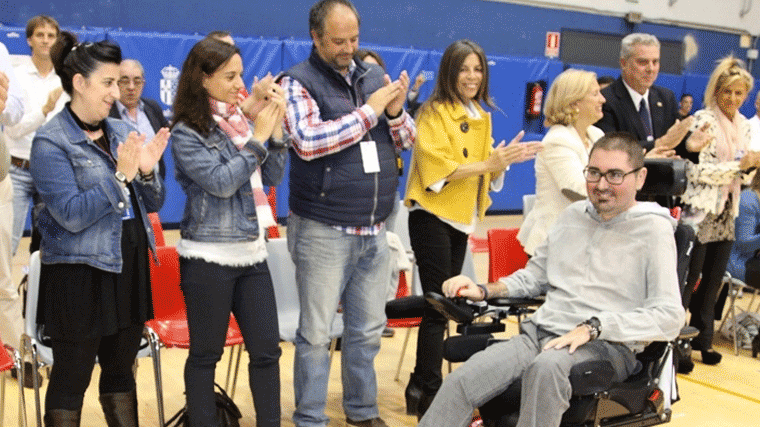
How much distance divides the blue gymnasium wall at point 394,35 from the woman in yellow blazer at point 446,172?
372 cm

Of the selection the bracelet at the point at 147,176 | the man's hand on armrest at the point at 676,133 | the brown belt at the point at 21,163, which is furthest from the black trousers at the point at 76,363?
the man's hand on armrest at the point at 676,133

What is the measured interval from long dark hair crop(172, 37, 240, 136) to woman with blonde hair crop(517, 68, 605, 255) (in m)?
1.76

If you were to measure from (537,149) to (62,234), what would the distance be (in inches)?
80.2

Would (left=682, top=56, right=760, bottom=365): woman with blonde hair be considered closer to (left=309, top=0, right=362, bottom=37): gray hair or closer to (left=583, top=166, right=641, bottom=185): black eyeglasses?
(left=583, top=166, right=641, bottom=185): black eyeglasses

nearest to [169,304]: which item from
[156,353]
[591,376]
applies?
[156,353]

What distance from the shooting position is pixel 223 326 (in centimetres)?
327

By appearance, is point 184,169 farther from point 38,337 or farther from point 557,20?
point 557,20

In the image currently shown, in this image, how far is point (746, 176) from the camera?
5340 mm

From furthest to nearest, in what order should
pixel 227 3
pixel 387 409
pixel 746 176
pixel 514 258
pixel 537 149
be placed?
pixel 227 3, pixel 746 176, pixel 514 258, pixel 387 409, pixel 537 149

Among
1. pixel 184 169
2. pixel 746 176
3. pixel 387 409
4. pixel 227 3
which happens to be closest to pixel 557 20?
pixel 227 3

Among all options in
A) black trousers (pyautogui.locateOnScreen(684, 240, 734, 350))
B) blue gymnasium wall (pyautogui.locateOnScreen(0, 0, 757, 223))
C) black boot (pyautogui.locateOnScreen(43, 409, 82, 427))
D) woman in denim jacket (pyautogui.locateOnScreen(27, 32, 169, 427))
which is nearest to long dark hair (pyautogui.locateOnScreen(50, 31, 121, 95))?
woman in denim jacket (pyautogui.locateOnScreen(27, 32, 169, 427))

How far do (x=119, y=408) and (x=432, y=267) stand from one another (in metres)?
1.44

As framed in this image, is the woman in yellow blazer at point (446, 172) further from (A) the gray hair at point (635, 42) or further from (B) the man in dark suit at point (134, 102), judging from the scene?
(B) the man in dark suit at point (134, 102)

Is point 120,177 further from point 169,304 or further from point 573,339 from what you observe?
point 573,339
